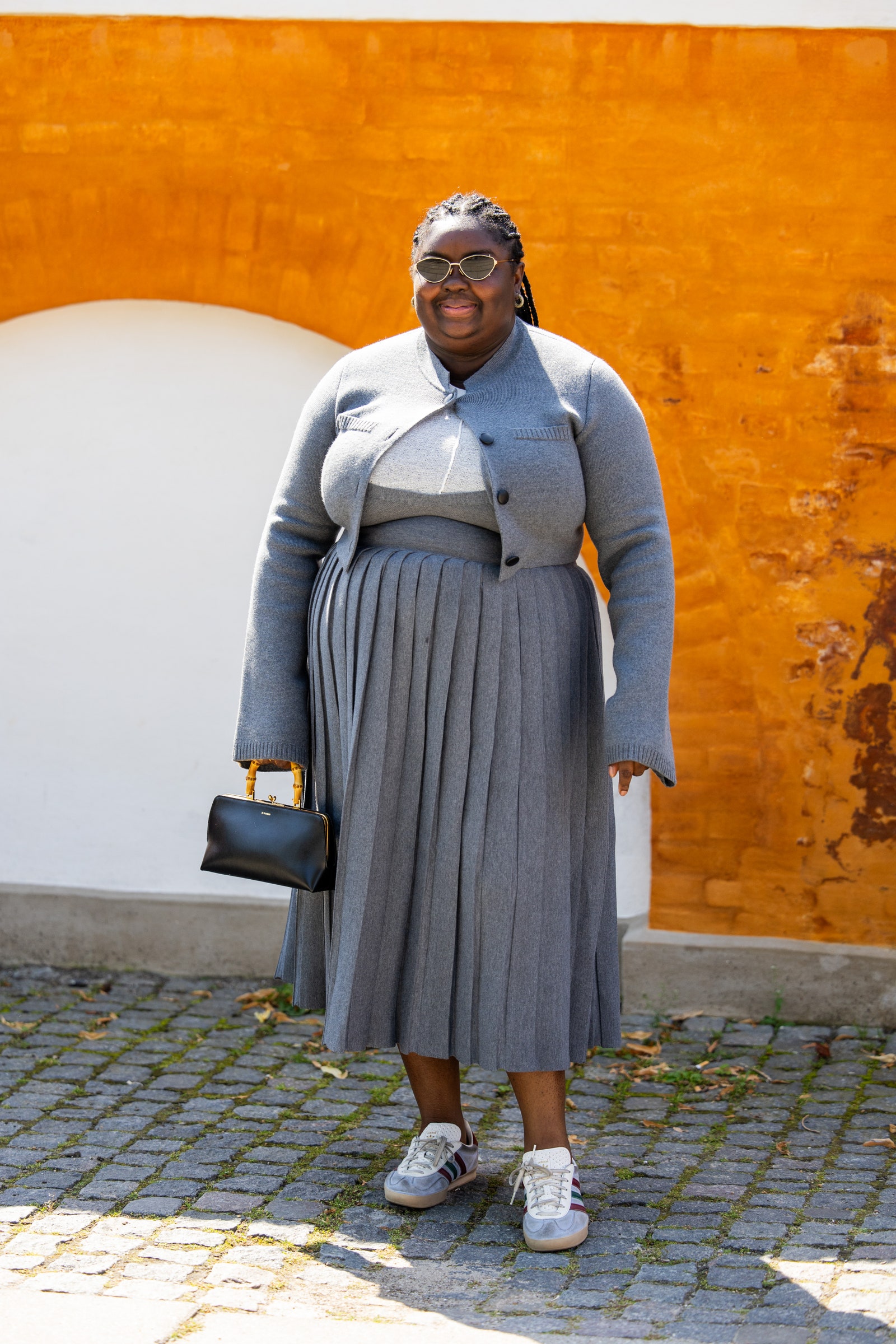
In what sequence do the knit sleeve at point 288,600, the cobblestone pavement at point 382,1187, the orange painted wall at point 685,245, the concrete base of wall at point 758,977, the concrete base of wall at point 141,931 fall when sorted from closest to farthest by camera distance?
the cobblestone pavement at point 382,1187 → the knit sleeve at point 288,600 → the orange painted wall at point 685,245 → the concrete base of wall at point 758,977 → the concrete base of wall at point 141,931

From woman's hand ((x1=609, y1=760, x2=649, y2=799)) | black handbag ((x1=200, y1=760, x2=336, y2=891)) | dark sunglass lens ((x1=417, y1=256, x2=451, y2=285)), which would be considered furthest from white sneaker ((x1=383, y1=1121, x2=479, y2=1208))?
dark sunglass lens ((x1=417, y1=256, x2=451, y2=285))

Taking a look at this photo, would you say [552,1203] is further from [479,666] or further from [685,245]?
[685,245]

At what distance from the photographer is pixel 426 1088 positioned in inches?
138

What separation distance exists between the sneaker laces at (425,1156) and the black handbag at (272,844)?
2.20 ft

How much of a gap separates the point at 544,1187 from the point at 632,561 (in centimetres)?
134

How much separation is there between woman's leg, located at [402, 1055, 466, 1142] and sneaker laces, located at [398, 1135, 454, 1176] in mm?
44

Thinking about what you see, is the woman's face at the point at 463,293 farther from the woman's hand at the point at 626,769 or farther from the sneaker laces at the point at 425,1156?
the sneaker laces at the point at 425,1156

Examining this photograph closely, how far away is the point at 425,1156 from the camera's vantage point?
3.47 metres

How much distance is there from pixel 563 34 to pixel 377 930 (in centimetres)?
Result: 280

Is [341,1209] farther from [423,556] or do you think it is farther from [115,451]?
[115,451]

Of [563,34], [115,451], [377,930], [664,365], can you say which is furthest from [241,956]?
[563,34]

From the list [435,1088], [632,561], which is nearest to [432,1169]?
[435,1088]

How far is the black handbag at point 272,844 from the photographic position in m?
3.21

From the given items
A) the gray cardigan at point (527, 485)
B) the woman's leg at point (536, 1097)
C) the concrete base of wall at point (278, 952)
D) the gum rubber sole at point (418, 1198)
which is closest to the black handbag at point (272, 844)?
the gray cardigan at point (527, 485)
